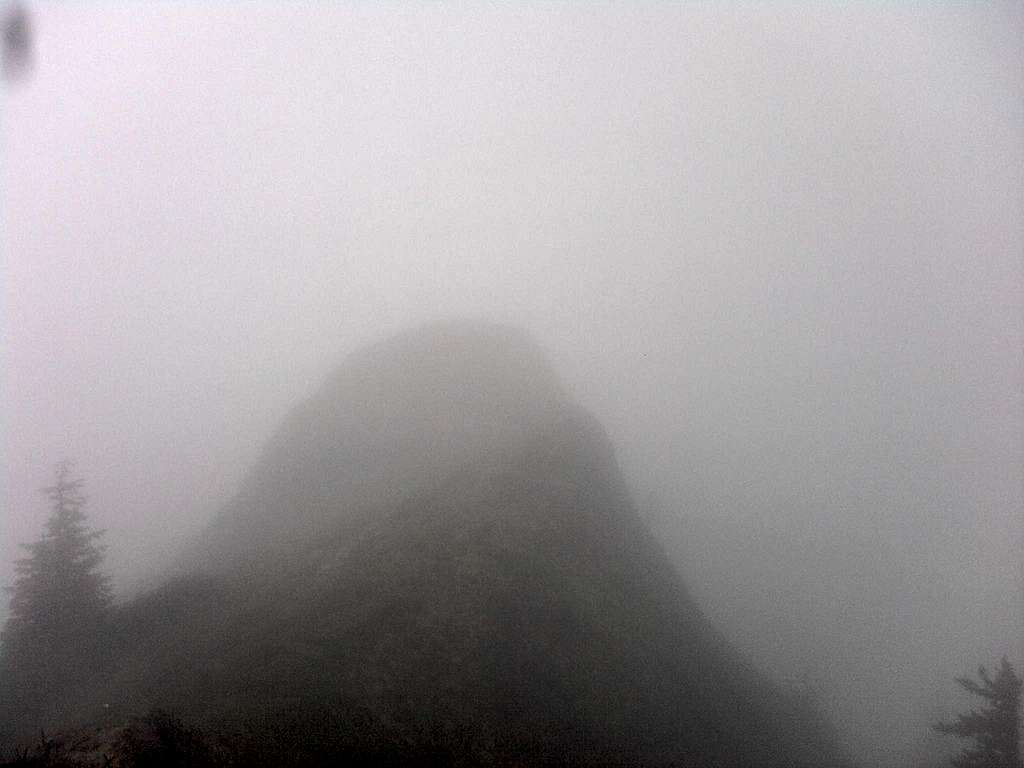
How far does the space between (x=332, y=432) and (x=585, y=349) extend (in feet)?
392

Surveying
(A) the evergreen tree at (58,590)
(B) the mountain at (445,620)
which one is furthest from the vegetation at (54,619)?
(B) the mountain at (445,620)

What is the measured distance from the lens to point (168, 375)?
461 feet

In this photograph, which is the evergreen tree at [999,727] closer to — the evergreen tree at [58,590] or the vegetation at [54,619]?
the vegetation at [54,619]

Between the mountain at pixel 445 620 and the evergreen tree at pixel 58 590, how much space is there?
186 centimetres

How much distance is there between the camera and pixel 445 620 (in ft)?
75.0

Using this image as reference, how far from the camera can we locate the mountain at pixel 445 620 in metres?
18.2

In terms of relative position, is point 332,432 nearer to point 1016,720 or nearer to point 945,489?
point 1016,720

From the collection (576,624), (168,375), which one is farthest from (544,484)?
(168,375)

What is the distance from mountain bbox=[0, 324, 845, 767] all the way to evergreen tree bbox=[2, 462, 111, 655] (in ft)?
6.10

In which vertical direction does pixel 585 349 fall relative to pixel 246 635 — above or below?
above

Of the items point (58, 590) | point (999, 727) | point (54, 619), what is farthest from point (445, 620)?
point (999, 727)

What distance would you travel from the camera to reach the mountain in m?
18.2

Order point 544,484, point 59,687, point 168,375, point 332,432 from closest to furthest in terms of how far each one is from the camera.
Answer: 1. point 59,687
2. point 544,484
3. point 332,432
4. point 168,375

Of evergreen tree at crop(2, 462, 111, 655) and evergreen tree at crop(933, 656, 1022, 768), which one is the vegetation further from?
evergreen tree at crop(933, 656, 1022, 768)
